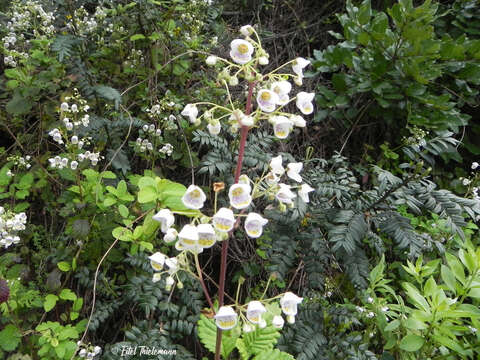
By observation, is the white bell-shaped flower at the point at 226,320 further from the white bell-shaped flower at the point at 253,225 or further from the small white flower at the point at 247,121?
the small white flower at the point at 247,121

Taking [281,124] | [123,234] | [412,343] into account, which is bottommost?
[412,343]

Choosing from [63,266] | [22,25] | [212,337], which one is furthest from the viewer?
[22,25]

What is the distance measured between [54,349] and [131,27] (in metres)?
2.06

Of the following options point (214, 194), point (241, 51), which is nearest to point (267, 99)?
point (241, 51)

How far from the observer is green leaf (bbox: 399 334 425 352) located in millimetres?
1632

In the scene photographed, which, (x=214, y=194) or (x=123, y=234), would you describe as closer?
(x=123, y=234)

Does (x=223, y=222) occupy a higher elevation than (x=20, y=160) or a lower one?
higher

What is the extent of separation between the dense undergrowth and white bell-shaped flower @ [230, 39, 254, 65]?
0.25ft

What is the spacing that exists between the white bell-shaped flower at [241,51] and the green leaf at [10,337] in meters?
1.55

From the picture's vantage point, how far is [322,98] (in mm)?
2834

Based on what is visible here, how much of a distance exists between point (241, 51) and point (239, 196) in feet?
1.45

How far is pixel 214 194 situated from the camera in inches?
96.7

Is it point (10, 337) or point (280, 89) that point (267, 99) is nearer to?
point (280, 89)

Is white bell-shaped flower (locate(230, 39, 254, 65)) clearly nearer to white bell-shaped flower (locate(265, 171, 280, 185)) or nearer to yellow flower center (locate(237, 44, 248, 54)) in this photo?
yellow flower center (locate(237, 44, 248, 54))
